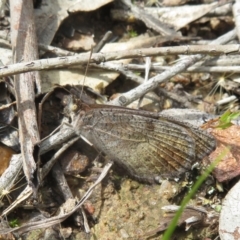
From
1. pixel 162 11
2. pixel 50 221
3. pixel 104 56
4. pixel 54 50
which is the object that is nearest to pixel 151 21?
pixel 162 11

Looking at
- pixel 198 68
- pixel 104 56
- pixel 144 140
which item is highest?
pixel 104 56

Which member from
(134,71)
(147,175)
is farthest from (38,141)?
(134,71)

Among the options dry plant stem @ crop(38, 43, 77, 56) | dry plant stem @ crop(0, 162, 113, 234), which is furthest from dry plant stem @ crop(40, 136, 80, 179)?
dry plant stem @ crop(38, 43, 77, 56)

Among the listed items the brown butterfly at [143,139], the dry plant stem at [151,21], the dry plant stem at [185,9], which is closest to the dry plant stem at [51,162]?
the brown butterfly at [143,139]

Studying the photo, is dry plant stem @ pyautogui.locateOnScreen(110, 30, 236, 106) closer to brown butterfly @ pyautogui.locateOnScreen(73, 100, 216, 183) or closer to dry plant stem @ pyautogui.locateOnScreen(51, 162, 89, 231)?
brown butterfly @ pyautogui.locateOnScreen(73, 100, 216, 183)

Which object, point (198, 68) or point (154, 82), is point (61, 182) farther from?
point (198, 68)

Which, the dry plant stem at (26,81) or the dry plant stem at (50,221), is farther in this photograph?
the dry plant stem at (26,81)

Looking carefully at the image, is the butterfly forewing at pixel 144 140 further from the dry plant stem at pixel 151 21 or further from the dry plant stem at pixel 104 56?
the dry plant stem at pixel 151 21
